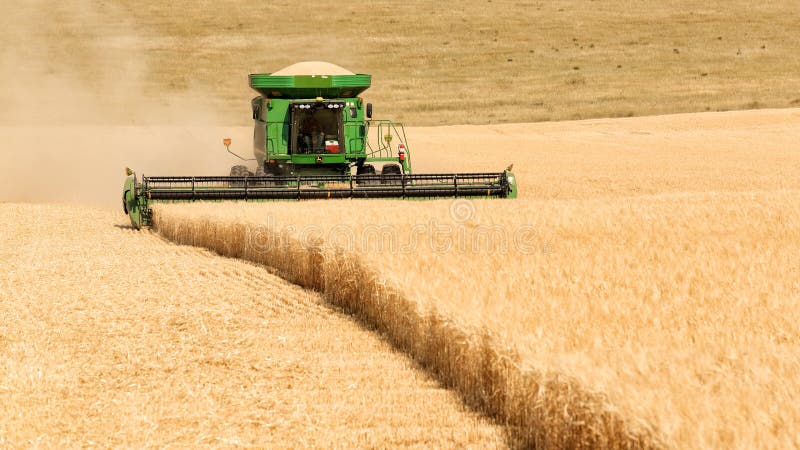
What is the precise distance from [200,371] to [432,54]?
41900 mm

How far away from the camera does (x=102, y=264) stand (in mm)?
12992

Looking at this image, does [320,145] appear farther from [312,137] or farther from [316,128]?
[316,128]

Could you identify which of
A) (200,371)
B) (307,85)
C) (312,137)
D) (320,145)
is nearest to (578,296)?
(200,371)

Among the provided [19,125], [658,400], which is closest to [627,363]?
[658,400]

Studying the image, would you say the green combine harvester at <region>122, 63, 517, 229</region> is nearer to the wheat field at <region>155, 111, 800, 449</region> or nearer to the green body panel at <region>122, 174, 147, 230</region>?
the green body panel at <region>122, 174, 147, 230</region>

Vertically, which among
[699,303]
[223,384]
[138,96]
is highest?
[138,96]

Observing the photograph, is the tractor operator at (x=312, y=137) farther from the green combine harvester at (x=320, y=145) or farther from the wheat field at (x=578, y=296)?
the wheat field at (x=578, y=296)

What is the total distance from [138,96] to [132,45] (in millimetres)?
5823

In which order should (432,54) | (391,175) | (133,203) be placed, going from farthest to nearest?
(432,54) < (391,175) < (133,203)

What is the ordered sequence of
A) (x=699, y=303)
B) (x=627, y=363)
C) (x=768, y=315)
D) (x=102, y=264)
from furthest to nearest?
(x=102, y=264) → (x=699, y=303) → (x=768, y=315) → (x=627, y=363)

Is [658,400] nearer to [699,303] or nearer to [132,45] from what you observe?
[699,303]

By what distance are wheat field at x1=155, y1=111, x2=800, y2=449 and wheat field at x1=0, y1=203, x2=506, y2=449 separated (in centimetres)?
35

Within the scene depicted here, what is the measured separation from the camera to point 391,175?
718 inches

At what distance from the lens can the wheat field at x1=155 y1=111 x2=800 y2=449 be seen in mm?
4535
